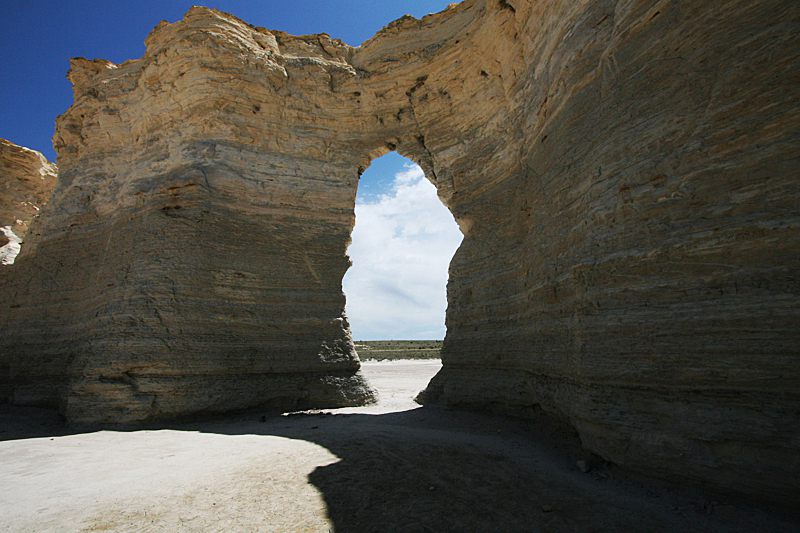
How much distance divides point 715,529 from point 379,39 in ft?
39.3

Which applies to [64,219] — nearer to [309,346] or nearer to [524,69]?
[309,346]

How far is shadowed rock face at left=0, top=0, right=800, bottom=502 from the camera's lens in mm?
3246

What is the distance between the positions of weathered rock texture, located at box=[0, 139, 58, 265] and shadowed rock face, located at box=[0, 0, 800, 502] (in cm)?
540

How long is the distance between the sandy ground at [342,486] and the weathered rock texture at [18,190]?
1178 cm

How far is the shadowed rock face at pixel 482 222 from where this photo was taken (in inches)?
128

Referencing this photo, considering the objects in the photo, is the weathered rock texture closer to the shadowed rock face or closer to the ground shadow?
the shadowed rock face

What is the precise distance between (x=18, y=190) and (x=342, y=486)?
18420mm

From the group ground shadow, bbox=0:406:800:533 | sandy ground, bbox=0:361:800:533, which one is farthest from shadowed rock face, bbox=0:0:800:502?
sandy ground, bbox=0:361:800:533

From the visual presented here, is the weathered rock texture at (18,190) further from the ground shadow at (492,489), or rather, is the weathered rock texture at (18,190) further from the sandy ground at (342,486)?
the sandy ground at (342,486)

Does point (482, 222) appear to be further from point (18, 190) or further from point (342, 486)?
point (18, 190)

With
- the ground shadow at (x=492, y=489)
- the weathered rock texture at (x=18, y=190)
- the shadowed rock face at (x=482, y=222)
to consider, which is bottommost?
the ground shadow at (x=492, y=489)

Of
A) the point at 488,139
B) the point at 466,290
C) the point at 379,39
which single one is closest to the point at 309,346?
the point at 466,290

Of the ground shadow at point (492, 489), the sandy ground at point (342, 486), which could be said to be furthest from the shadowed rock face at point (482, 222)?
the sandy ground at point (342, 486)

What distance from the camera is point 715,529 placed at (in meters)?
2.88
